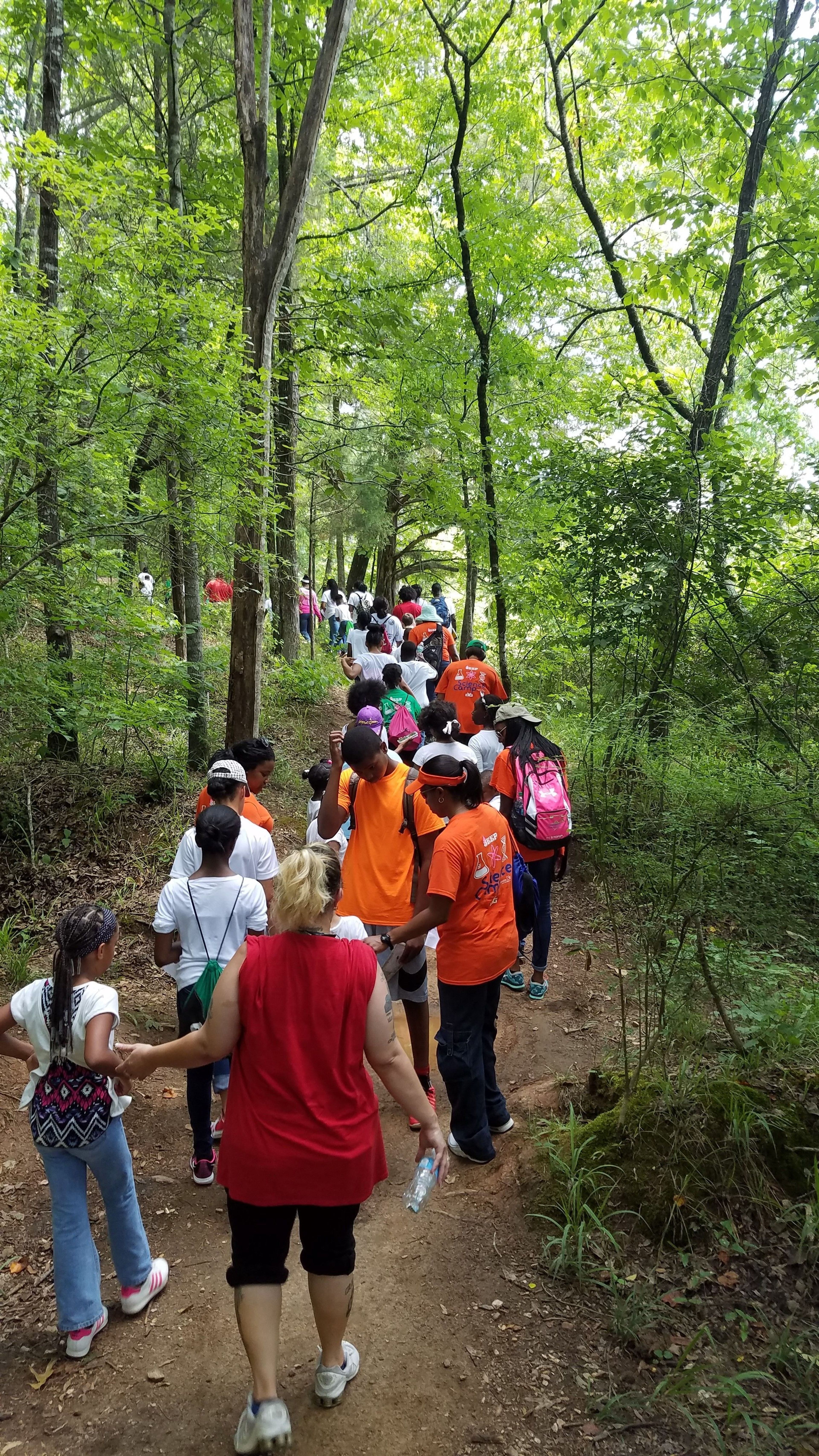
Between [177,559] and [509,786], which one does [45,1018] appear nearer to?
[509,786]

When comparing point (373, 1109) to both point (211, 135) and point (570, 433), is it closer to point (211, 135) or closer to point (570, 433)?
point (211, 135)

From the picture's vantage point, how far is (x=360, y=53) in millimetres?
10242

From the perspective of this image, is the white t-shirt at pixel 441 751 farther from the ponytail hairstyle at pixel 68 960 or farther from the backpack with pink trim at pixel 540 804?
the ponytail hairstyle at pixel 68 960

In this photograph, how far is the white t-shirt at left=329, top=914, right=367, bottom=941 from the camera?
2.45 m

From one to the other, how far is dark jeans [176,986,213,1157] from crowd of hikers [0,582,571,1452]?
1cm

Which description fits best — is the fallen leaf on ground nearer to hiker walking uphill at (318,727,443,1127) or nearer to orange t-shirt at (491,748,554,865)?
hiker walking uphill at (318,727,443,1127)

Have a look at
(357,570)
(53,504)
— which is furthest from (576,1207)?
(357,570)

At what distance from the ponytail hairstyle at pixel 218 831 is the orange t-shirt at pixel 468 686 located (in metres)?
4.76

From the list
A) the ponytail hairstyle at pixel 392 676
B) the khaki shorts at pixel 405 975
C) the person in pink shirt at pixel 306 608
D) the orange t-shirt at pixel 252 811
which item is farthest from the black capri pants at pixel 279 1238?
the person in pink shirt at pixel 306 608

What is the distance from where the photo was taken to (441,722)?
221 inches

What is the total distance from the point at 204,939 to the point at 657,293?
31.9 ft

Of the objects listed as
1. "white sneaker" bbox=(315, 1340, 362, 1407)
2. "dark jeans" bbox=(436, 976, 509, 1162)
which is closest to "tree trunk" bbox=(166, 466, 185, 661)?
"dark jeans" bbox=(436, 976, 509, 1162)

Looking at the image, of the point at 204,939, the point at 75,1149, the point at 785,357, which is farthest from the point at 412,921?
the point at 785,357

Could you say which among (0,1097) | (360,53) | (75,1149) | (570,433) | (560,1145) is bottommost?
(0,1097)
